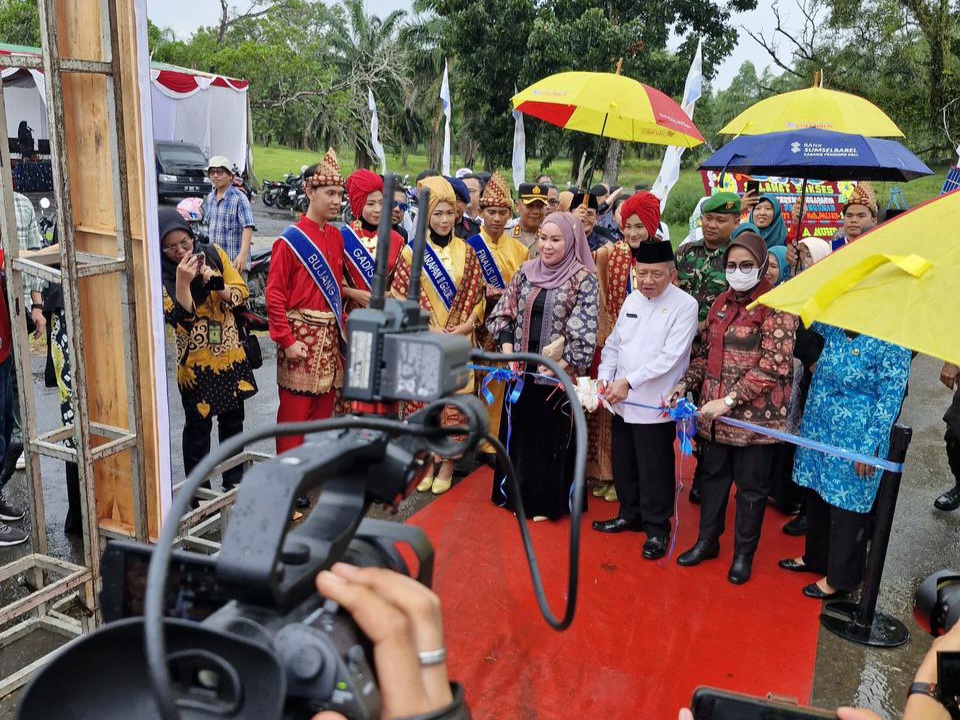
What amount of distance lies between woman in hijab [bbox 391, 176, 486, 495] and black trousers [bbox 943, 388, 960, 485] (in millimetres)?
2852

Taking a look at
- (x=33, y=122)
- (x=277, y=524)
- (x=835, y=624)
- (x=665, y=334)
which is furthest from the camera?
(x=33, y=122)

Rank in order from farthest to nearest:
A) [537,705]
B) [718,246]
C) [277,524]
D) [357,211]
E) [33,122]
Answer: [33,122]
[357,211]
[718,246]
[537,705]
[277,524]

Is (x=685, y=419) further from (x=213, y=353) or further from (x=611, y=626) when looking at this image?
(x=213, y=353)

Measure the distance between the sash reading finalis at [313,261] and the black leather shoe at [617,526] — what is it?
193 centimetres

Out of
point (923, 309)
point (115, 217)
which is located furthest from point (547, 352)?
point (923, 309)

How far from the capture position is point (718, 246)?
493cm

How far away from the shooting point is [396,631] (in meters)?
1.11

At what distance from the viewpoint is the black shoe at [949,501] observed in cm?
501

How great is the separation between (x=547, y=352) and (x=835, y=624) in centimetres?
186

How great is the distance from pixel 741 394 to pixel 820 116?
2.08 metres

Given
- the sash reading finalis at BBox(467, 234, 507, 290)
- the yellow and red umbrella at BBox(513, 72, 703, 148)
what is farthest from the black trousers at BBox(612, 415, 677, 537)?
the yellow and red umbrella at BBox(513, 72, 703, 148)

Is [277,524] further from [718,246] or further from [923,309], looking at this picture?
[718,246]

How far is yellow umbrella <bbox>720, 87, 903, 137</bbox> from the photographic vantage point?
15.7 ft

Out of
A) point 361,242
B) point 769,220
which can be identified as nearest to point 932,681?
point 361,242
